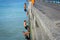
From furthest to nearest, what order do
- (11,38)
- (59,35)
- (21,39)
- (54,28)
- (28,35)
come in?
(11,38) → (21,39) → (28,35) → (54,28) → (59,35)

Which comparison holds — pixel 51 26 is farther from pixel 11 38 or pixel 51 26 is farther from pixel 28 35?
pixel 11 38

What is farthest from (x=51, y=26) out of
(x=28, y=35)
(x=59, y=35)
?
(x=28, y=35)

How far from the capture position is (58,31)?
14.3 ft

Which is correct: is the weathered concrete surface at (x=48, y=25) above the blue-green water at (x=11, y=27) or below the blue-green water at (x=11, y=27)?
above

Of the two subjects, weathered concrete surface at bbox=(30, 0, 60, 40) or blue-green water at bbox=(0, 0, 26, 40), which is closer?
weathered concrete surface at bbox=(30, 0, 60, 40)

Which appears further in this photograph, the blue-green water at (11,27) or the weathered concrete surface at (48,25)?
the blue-green water at (11,27)

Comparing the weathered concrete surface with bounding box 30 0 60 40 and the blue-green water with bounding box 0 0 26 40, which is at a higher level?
the weathered concrete surface with bounding box 30 0 60 40

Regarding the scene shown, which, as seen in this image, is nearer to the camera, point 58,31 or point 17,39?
point 58,31

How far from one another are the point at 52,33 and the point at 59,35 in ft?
0.75

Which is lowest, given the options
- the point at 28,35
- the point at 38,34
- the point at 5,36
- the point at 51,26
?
the point at 5,36

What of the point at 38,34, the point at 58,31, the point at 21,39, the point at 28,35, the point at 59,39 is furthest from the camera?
the point at 21,39

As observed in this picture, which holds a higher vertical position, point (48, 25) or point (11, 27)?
point (48, 25)

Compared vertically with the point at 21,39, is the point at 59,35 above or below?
above

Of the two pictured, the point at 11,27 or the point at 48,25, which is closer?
the point at 48,25
